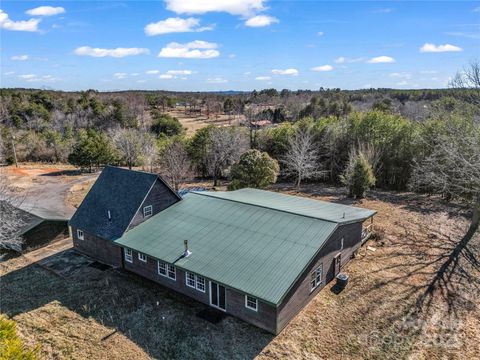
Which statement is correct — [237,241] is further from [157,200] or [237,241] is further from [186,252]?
[157,200]

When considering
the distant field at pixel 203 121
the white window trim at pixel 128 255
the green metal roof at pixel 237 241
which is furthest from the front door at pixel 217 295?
the distant field at pixel 203 121

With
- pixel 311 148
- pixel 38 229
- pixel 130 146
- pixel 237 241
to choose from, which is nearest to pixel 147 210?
→ pixel 237 241

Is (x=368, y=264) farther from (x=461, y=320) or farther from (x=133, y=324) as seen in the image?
(x=133, y=324)

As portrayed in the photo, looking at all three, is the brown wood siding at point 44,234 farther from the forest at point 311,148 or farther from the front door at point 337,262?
the front door at point 337,262

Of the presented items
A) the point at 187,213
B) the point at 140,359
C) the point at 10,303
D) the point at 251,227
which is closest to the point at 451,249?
the point at 251,227

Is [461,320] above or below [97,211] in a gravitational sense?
below

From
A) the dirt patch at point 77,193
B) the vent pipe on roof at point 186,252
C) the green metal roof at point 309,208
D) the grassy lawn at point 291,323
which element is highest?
the green metal roof at point 309,208

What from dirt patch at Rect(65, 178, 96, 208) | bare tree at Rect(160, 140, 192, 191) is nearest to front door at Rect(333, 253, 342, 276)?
bare tree at Rect(160, 140, 192, 191)
